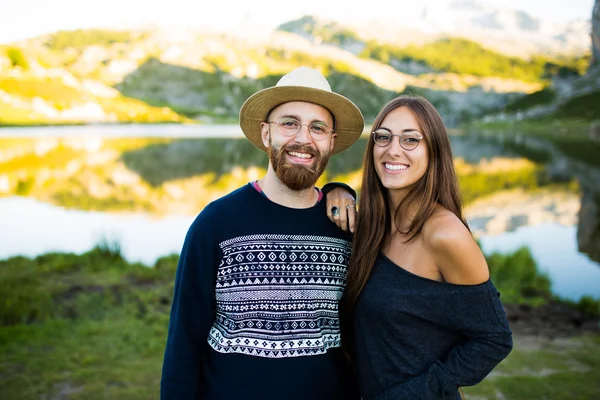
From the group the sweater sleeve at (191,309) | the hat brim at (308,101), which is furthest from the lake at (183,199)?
the sweater sleeve at (191,309)

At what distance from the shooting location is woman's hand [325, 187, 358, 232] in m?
2.85

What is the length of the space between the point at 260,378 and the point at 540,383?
408cm

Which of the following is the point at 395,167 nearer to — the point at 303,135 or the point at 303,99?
the point at 303,135

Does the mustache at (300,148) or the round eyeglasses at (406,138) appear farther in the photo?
the mustache at (300,148)

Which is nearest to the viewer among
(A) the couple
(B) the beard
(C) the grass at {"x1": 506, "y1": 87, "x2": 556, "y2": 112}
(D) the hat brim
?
(A) the couple

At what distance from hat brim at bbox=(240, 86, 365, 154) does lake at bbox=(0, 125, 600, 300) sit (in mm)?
10302

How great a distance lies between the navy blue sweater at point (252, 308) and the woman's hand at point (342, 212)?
139mm

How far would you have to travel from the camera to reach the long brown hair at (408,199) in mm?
2588

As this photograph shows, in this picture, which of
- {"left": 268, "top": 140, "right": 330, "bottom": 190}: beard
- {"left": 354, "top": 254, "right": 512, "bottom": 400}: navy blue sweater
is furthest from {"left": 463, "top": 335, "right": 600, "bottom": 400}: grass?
{"left": 268, "top": 140, "right": 330, "bottom": 190}: beard

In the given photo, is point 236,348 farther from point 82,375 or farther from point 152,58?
point 152,58

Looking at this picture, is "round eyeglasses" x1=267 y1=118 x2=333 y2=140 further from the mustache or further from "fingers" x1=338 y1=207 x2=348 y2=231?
"fingers" x1=338 y1=207 x2=348 y2=231

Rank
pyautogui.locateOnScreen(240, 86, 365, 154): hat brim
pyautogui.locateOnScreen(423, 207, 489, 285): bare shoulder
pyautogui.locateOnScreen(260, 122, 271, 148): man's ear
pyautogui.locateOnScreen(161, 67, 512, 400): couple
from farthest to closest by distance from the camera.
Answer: pyautogui.locateOnScreen(260, 122, 271, 148): man's ear < pyautogui.locateOnScreen(240, 86, 365, 154): hat brim < pyautogui.locateOnScreen(161, 67, 512, 400): couple < pyautogui.locateOnScreen(423, 207, 489, 285): bare shoulder

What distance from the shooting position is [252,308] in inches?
104

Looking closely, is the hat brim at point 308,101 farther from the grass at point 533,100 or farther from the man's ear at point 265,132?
the grass at point 533,100
